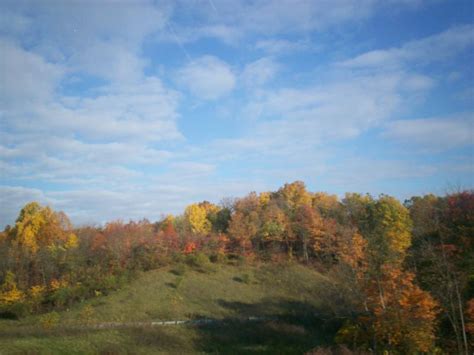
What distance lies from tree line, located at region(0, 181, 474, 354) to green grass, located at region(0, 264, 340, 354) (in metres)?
3.04

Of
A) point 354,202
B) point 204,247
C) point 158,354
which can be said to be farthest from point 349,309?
point 354,202

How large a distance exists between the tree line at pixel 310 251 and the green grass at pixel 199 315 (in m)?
3.04

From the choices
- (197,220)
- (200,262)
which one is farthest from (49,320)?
(197,220)

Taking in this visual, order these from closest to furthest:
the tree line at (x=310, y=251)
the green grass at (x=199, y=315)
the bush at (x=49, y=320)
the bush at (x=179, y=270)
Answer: the tree line at (x=310, y=251)
the green grass at (x=199, y=315)
the bush at (x=49, y=320)
the bush at (x=179, y=270)

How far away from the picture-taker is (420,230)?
4688cm

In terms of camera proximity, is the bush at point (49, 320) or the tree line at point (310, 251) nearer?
the tree line at point (310, 251)

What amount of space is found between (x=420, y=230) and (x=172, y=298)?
32359mm

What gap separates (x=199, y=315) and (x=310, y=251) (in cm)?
2749

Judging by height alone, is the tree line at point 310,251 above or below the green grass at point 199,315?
above

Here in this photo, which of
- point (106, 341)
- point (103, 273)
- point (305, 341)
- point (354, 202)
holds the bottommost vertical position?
point (305, 341)

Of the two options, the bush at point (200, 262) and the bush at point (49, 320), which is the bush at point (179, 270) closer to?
the bush at point (200, 262)

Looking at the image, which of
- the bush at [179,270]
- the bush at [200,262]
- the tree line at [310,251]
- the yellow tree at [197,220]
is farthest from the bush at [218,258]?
the yellow tree at [197,220]

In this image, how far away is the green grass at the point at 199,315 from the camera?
1006 inches

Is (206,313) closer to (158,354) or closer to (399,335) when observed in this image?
(158,354)
